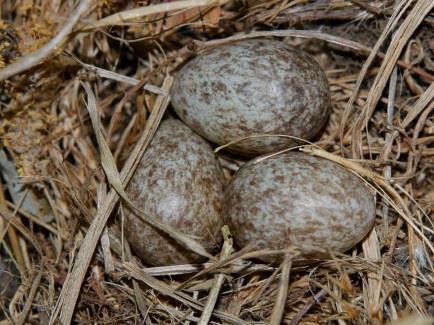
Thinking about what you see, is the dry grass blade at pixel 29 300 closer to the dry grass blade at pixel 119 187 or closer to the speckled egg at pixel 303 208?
the dry grass blade at pixel 119 187

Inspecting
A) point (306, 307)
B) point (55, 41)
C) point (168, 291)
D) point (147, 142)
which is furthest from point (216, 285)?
point (55, 41)

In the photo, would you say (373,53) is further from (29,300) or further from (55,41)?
(29,300)

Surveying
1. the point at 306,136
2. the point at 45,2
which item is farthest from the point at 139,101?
the point at 306,136

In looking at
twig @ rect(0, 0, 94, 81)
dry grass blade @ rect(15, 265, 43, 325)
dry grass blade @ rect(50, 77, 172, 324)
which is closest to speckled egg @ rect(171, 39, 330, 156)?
dry grass blade @ rect(50, 77, 172, 324)

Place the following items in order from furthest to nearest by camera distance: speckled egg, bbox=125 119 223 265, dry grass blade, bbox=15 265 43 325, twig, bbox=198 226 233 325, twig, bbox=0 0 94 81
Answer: dry grass blade, bbox=15 265 43 325 < speckled egg, bbox=125 119 223 265 < twig, bbox=198 226 233 325 < twig, bbox=0 0 94 81

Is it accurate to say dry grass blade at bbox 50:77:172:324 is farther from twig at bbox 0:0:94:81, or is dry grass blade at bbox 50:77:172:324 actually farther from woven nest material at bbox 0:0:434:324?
twig at bbox 0:0:94:81

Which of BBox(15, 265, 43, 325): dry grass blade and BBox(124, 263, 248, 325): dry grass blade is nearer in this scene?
BBox(124, 263, 248, 325): dry grass blade

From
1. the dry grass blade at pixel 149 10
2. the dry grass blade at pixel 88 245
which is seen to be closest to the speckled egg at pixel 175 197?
the dry grass blade at pixel 88 245
